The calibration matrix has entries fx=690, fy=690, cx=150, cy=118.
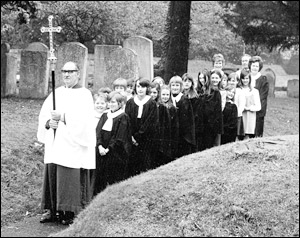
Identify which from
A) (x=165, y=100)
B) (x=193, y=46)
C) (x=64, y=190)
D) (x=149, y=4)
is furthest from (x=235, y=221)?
(x=193, y=46)

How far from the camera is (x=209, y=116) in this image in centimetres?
1040

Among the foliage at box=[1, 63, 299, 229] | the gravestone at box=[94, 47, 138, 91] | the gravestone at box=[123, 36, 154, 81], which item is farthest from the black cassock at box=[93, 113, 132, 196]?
the gravestone at box=[123, 36, 154, 81]

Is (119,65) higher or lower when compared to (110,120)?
higher

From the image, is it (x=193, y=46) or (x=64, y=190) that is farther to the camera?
(x=193, y=46)

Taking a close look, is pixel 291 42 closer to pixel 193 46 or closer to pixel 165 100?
pixel 193 46

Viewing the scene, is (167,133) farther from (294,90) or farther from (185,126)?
(294,90)

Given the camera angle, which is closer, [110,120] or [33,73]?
[110,120]

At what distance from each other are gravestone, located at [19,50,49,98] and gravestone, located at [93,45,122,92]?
108 centimetres

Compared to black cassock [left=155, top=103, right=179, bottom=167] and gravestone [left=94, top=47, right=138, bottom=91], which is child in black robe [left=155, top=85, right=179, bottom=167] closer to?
black cassock [left=155, top=103, right=179, bottom=167]

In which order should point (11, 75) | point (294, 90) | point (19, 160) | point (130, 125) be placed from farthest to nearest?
point (294, 90), point (11, 75), point (19, 160), point (130, 125)

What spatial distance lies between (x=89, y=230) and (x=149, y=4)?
21857 millimetres

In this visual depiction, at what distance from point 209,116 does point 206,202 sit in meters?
4.15

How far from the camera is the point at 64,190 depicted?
7.83m

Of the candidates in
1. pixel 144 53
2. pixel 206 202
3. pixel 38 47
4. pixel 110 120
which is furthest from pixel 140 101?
pixel 38 47
